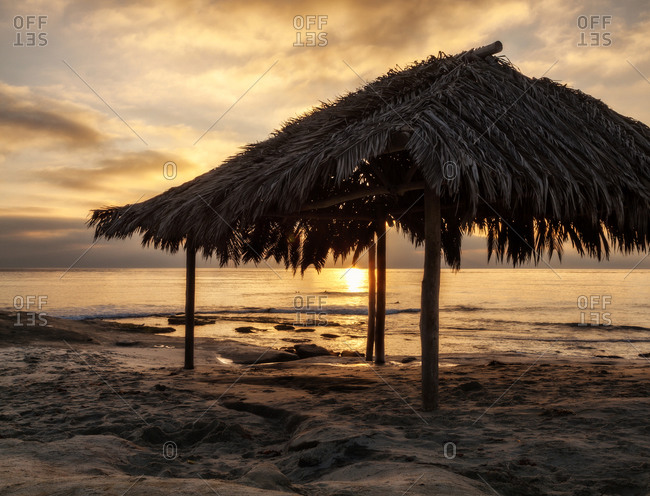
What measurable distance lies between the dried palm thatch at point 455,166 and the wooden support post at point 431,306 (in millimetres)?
252

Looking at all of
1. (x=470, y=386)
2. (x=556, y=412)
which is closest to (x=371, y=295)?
(x=470, y=386)

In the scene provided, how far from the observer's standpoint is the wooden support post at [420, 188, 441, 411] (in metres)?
4.75

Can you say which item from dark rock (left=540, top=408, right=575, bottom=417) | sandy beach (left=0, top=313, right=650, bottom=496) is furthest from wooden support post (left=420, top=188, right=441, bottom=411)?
dark rock (left=540, top=408, right=575, bottom=417)

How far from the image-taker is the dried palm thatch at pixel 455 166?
4492mm

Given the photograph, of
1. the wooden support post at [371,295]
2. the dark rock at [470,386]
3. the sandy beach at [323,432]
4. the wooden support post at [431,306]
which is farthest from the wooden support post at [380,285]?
the wooden support post at [431,306]

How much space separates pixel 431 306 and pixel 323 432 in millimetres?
1585

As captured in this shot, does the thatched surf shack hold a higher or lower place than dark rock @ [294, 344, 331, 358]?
higher

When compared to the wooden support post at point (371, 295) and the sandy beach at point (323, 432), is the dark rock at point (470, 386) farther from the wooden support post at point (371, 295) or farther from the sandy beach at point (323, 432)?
the wooden support post at point (371, 295)

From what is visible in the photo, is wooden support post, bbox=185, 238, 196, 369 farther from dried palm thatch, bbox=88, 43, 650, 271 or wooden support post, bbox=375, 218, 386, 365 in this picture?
wooden support post, bbox=375, 218, 386, 365

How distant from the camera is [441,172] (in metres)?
4.12

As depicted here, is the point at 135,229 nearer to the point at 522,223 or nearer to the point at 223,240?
the point at 223,240

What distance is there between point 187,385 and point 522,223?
5636 mm

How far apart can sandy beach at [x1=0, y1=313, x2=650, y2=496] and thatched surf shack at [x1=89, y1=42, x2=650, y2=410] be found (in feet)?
A: 3.08

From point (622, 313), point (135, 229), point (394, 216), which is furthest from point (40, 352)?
point (622, 313)
